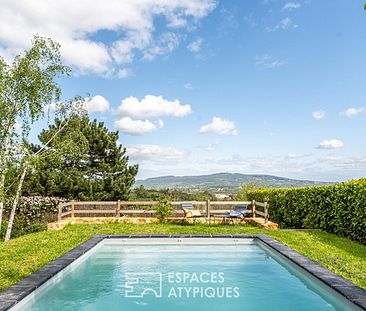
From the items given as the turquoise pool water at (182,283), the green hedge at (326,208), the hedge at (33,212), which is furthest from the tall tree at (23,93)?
the green hedge at (326,208)

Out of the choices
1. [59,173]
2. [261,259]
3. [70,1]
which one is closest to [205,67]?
[70,1]

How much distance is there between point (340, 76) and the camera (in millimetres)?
17094

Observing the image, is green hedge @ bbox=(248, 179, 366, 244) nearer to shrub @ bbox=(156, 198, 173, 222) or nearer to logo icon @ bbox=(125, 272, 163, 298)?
shrub @ bbox=(156, 198, 173, 222)

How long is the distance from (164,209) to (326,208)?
5955mm

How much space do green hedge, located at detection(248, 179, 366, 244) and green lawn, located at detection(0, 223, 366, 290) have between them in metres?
0.47

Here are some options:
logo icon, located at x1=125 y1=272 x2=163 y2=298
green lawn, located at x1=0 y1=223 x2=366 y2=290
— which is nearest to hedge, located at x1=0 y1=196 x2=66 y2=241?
green lawn, located at x1=0 y1=223 x2=366 y2=290

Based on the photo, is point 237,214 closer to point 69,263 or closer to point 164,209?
point 164,209

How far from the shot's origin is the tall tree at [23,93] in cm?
1324

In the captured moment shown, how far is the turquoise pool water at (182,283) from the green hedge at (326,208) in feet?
9.91

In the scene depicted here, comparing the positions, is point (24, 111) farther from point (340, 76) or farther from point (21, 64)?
point (340, 76)

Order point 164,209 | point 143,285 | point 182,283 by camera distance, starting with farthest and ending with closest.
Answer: point 164,209, point 182,283, point 143,285

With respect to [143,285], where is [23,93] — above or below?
above

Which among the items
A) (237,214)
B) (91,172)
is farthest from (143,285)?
(91,172)

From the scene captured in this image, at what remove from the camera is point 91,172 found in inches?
870
